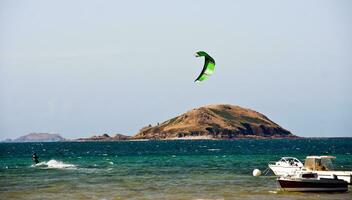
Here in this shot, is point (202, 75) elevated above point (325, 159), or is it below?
above

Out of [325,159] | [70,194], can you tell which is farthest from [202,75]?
[325,159]

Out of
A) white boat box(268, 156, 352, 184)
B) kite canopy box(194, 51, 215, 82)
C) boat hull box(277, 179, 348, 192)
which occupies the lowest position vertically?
boat hull box(277, 179, 348, 192)

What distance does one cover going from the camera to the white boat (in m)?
54.1

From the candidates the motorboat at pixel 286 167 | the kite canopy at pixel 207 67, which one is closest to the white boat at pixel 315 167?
the motorboat at pixel 286 167

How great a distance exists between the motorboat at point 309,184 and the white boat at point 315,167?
2506mm

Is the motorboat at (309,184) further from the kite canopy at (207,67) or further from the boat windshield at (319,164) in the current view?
the kite canopy at (207,67)

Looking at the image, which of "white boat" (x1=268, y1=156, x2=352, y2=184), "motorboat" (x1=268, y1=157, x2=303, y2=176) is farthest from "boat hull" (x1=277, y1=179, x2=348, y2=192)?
"motorboat" (x1=268, y1=157, x2=303, y2=176)

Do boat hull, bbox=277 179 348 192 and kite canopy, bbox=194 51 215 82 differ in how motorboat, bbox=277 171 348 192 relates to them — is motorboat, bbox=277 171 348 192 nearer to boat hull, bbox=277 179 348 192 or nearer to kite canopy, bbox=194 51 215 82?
boat hull, bbox=277 179 348 192

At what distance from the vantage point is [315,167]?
5784 centimetres

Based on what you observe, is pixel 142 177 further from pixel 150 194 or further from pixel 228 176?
pixel 150 194

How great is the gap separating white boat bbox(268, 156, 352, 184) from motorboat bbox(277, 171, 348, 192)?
2.51 metres

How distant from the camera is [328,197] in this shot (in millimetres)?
47094

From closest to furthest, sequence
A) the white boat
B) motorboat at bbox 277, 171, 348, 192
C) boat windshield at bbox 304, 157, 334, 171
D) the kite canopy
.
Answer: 1. the kite canopy
2. motorboat at bbox 277, 171, 348, 192
3. the white boat
4. boat windshield at bbox 304, 157, 334, 171

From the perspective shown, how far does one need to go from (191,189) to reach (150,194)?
180 inches
